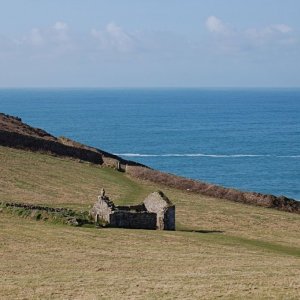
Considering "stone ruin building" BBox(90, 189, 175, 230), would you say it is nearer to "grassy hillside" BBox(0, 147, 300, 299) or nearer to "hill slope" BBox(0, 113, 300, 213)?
"grassy hillside" BBox(0, 147, 300, 299)

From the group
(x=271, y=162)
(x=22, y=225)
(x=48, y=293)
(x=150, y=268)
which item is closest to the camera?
(x=48, y=293)

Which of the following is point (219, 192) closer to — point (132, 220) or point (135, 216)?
point (135, 216)

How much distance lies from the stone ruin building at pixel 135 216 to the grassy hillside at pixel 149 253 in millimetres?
1888

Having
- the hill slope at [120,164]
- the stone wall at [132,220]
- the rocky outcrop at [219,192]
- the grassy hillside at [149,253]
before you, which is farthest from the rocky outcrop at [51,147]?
the stone wall at [132,220]

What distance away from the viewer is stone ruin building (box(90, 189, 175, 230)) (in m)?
48.8

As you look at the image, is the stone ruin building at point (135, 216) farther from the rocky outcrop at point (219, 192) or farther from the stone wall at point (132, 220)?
the rocky outcrop at point (219, 192)

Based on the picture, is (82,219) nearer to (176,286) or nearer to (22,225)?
(22,225)

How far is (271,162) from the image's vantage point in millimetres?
153000

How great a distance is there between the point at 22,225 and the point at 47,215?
10.1 ft

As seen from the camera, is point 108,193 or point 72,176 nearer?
point 108,193

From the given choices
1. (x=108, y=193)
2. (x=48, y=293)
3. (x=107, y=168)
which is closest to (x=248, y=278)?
(x=48, y=293)

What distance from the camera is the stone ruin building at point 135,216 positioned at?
4878 centimetres

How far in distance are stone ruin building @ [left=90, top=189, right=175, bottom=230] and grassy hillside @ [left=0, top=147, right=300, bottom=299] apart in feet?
6.20

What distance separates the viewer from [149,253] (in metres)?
38.7
